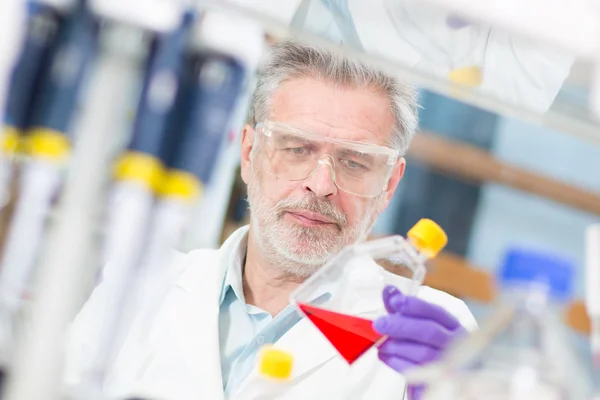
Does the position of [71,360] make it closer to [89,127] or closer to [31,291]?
[31,291]

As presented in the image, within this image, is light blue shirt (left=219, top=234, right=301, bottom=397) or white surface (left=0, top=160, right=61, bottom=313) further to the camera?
light blue shirt (left=219, top=234, right=301, bottom=397)

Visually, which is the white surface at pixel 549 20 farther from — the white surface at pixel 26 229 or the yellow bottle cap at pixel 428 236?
the white surface at pixel 26 229

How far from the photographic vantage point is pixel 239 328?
1.28 metres

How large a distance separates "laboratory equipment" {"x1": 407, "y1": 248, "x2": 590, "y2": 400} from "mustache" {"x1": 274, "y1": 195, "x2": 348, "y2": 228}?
0.46m

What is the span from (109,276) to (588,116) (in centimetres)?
68

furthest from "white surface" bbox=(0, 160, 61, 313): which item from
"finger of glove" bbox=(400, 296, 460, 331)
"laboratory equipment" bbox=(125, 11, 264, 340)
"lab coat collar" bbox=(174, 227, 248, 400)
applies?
"finger of glove" bbox=(400, 296, 460, 331)

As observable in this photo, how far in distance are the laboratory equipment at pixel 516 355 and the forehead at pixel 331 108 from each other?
526 millimetres

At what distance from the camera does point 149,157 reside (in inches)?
34.5

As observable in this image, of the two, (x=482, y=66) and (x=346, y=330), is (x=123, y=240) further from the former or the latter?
(x=482, y=66)

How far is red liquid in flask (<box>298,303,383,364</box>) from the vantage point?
3.38 feet

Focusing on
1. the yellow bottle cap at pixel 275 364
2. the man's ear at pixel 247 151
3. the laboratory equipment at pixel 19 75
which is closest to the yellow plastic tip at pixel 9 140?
the laboratory equipment at pixel 19 75

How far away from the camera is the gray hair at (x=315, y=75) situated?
1.22 m

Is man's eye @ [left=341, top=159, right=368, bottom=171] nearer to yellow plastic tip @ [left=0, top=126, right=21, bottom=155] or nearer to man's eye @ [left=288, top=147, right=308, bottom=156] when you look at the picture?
man's eye @ [left=288, top=147, right=308, bottom=156]

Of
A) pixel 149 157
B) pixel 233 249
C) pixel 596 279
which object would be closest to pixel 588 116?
pixel 596 279
